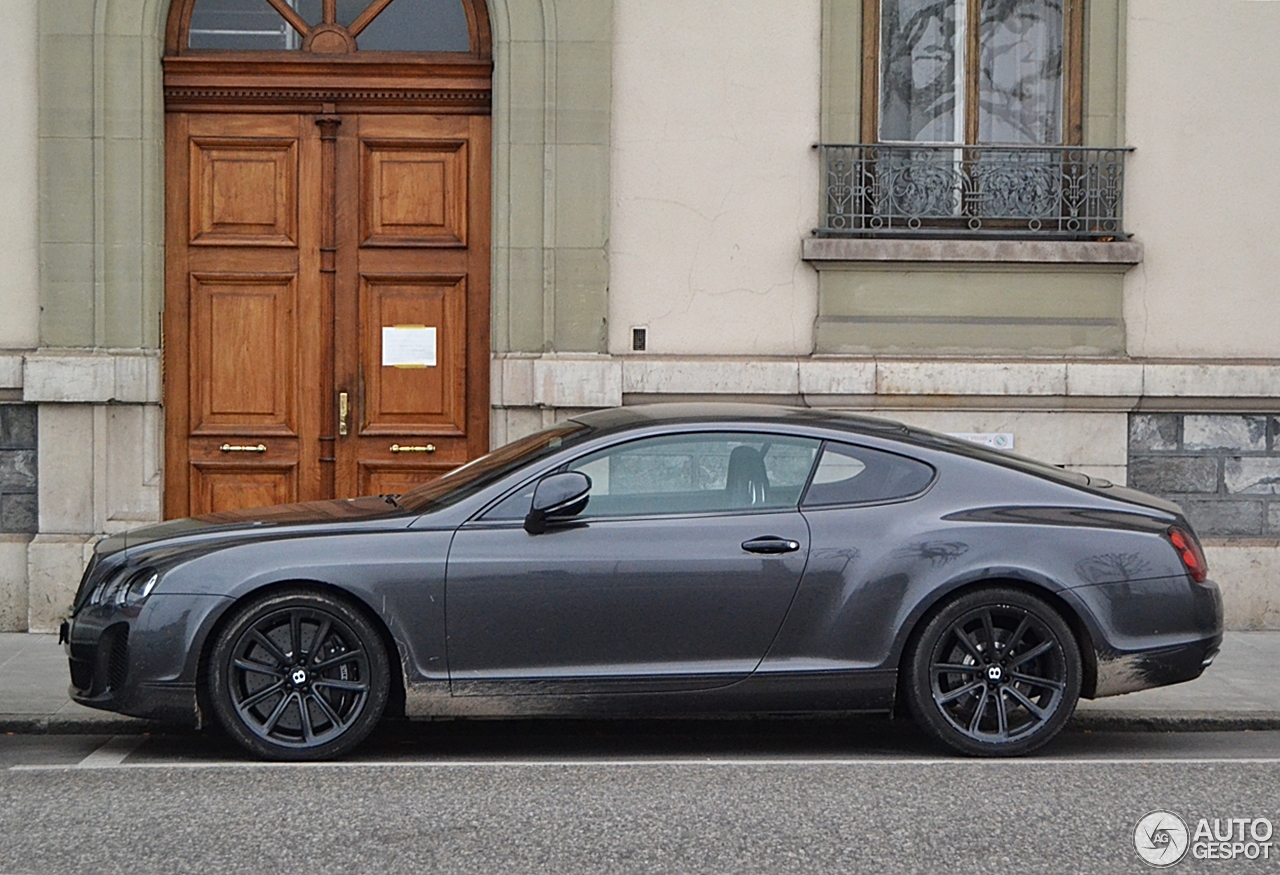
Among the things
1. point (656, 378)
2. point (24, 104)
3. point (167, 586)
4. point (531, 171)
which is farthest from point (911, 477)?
point (24, 104)

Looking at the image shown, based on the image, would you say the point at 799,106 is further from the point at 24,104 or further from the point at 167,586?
the point at 167,586

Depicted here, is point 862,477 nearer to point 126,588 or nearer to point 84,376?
point 126,588

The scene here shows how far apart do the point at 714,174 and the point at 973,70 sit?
1962 mm

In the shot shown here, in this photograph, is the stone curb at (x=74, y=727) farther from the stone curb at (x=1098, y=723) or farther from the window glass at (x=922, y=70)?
the window glass at (x=922, y=70)

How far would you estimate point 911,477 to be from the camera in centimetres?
715

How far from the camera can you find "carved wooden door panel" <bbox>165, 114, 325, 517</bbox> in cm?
1088

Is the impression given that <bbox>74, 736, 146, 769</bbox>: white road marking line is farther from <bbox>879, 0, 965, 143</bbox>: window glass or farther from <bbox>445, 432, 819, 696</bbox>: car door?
<bbox>879, 0, 965, 143</bbox>: window glass

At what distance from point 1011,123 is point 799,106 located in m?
1.52

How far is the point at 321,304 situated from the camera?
10.9 metres

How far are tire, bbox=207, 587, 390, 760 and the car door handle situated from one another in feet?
5.11

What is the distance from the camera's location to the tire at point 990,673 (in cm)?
692

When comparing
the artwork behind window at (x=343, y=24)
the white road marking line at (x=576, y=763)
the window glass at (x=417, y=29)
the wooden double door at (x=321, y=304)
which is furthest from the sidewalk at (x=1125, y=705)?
the window glass at (x=417, y=29)

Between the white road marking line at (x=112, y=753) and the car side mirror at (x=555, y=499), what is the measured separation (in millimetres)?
1964

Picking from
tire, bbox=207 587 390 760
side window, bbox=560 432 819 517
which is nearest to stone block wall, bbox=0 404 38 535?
tire, bbox=207 587 390 760
